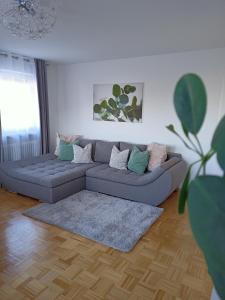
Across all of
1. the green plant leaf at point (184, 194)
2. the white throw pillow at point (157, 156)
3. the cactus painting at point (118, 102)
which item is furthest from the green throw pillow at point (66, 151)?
the green plant leaf at point (184, 194)

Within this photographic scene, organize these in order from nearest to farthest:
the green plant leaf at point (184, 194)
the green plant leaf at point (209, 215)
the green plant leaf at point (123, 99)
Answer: the green plant leaf at point (209, 215) → the green plant leaf at point (184, 194) → the green plant leaf at point (123, 99)

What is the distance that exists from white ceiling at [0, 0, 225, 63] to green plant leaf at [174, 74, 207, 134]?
5.78 feet

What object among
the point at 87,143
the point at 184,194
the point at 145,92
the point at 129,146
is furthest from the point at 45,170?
the point at 184,194

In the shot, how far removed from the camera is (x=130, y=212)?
9.61ft

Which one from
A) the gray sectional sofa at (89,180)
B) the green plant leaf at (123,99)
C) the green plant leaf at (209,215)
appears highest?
the green plant leaf at (123,99)

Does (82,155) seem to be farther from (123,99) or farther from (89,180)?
(123,99)

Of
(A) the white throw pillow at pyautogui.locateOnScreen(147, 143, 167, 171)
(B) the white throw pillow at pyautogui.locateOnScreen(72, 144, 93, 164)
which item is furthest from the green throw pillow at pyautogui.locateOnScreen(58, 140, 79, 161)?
(A) the white throw pillow at pyautogui.locateOnScreen(147, 143, 167, 171)

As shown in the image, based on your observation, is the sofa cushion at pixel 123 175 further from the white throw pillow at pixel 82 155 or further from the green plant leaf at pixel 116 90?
the green plant leaf at pixel 116 90

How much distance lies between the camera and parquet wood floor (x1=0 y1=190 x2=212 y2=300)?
1.67 meters

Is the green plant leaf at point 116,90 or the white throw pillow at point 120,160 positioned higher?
the green plant leaf at point 116,90

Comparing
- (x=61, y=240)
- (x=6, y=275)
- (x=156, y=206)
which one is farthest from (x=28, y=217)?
(x=156, y=206)

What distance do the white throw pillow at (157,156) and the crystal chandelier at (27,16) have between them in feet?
7.58

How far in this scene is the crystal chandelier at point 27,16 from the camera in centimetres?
189

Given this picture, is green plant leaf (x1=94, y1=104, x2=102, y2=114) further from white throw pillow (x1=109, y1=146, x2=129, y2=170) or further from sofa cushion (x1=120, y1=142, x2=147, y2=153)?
white throw pillow (x1=109, y1=146, x2=129, y2=170)
